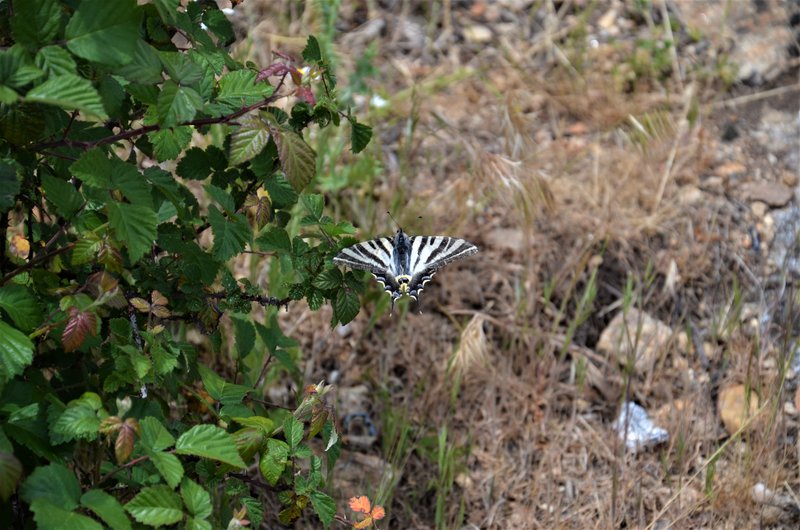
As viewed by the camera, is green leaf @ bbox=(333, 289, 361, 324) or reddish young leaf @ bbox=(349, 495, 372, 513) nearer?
green leaf @ bbox=(333, 289, 361, 324)

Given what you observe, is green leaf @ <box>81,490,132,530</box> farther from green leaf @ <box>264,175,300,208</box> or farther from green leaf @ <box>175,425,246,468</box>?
green leaf @ <box>264,175,300,208</box>

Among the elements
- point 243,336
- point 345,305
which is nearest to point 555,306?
point 243,336

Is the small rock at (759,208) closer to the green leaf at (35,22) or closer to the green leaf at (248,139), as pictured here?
the green leaf at (248,139)

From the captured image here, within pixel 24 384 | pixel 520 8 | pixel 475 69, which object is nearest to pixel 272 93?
pixel 24 384

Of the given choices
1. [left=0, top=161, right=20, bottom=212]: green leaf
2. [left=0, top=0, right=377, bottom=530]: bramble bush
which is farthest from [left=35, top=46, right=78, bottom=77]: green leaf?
[left=0, top=161, right=20, bottom=212]: green leaf

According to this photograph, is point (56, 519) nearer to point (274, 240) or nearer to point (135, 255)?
point (135, 255)

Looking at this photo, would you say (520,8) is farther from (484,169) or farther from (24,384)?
(24,384)
